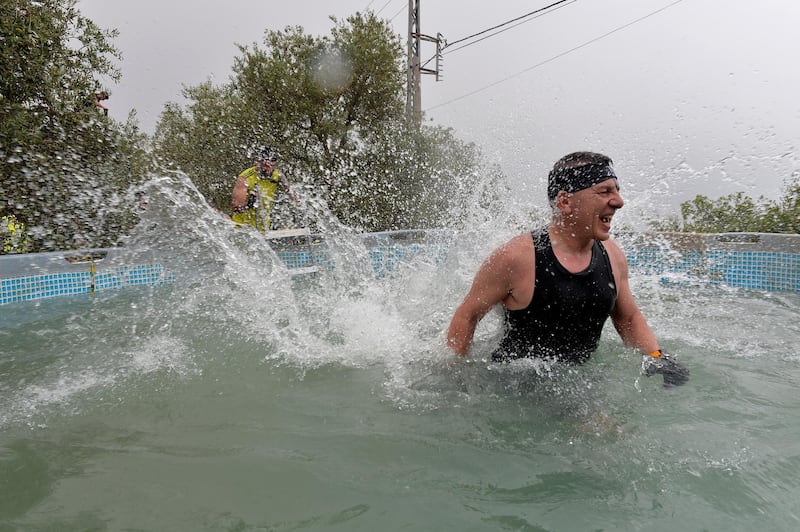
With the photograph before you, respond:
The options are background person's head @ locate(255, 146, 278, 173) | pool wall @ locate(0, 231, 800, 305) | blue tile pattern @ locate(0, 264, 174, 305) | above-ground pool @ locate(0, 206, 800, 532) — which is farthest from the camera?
background person's head @ locate(255, 146, 278, 173)

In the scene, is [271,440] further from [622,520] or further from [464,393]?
[622,520]

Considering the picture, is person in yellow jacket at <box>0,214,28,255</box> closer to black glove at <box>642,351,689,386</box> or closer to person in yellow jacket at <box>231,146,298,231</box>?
person in yellow jacket at <box>231,146,298,231</box>

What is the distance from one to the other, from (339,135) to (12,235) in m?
→ 7.50

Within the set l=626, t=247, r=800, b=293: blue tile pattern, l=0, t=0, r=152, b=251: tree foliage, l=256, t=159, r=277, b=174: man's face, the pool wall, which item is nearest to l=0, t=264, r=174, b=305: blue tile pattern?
the pool wall

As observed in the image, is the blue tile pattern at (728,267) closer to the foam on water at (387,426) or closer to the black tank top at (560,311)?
the foam on water at (387,426)

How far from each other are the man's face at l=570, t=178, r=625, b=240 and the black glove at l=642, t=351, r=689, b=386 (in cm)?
66

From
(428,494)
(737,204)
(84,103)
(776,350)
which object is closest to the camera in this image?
(428,494)

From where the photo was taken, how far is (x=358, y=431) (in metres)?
2.35

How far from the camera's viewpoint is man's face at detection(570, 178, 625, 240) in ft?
7.07

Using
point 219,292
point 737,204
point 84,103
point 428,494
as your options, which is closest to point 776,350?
point 428,494

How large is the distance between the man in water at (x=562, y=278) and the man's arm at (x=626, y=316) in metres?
0.05

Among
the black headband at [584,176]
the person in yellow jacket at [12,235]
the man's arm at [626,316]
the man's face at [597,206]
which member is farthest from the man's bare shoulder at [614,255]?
the person in yellow jacket at [12,235]

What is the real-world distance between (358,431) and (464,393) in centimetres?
59

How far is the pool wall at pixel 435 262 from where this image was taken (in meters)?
5.73
